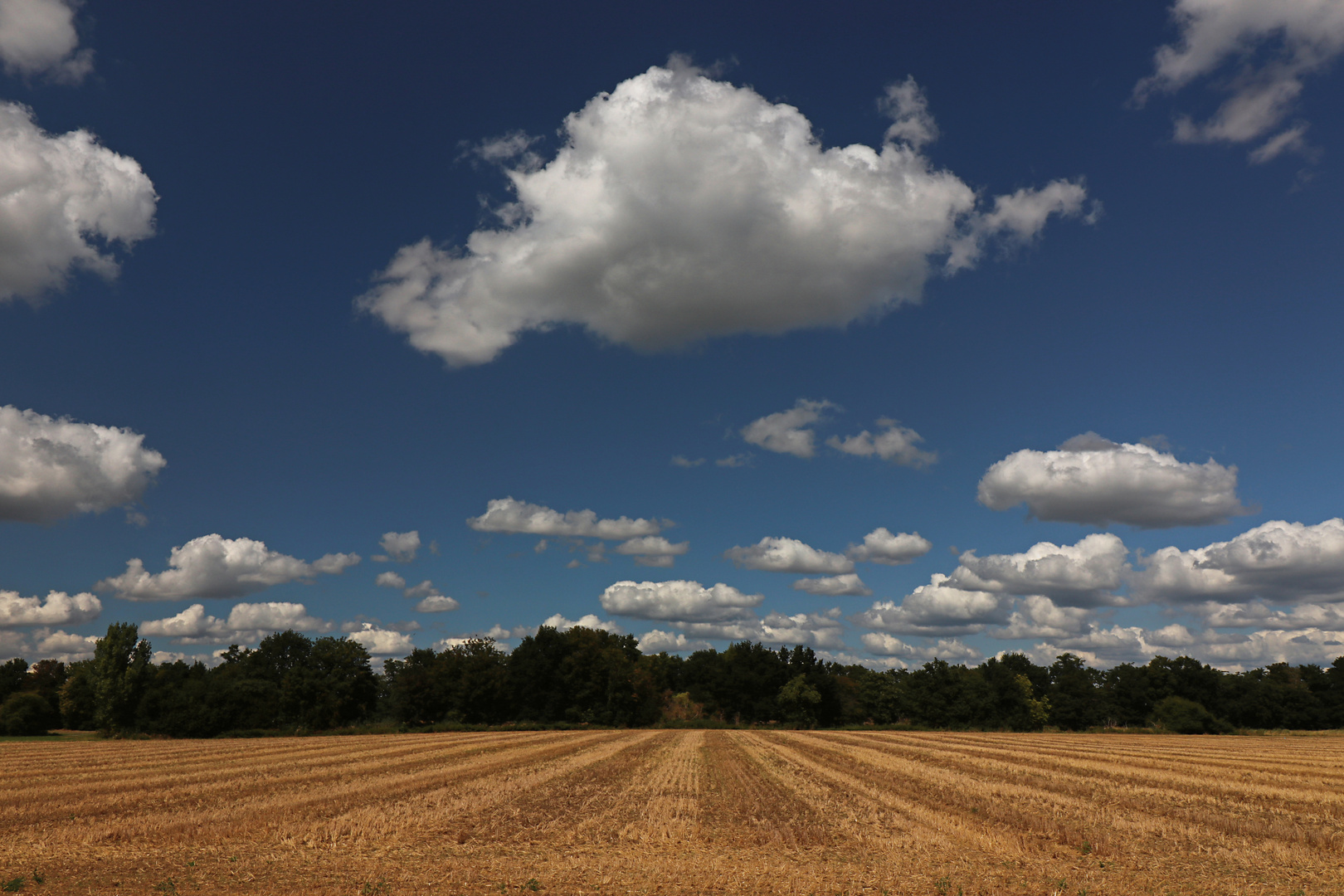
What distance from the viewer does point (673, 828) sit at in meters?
23.3

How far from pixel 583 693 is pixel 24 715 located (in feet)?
262

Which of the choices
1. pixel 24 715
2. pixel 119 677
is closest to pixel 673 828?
pixel 119 677

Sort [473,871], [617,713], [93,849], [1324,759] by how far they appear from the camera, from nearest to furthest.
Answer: [473,871]
[93,849]
[1324,759]
[617,713]

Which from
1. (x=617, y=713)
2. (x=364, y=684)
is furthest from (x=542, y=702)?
(x=364, y=684)

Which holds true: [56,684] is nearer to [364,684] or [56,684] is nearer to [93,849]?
[364,684]

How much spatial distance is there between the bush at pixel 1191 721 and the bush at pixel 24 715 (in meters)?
172

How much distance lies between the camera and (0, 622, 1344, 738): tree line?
92750 mm

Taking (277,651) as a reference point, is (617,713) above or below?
below

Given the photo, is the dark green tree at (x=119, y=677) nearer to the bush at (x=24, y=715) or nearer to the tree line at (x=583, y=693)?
the tree line at (x=583, y=693)

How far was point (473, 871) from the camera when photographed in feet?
57.5

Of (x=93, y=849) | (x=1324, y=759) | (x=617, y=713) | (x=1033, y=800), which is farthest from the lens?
(x=617, y=713)

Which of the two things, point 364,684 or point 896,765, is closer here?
point 896,765

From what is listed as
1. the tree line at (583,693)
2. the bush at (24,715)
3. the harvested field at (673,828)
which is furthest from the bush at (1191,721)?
the bush at (24,715)

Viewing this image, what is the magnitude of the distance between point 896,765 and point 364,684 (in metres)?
76.9
